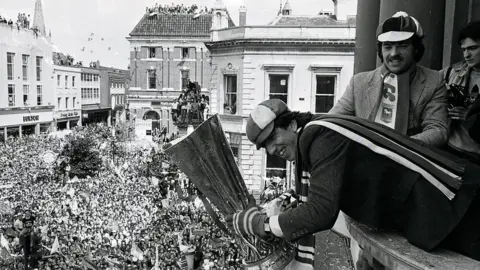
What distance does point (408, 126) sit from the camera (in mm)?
2744

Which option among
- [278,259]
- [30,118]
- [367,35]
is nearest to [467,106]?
[278,259]

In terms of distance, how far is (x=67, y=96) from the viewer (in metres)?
54.4

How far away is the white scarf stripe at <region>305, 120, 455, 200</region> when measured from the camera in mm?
2164

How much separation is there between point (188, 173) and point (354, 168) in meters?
1.11

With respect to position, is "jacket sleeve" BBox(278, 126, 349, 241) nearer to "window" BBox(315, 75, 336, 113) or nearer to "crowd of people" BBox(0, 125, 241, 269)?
"crowd of people" BBox(0, 125, 241, 269)

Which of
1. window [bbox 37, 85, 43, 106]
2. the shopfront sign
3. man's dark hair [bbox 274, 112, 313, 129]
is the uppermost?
man's dark hair [bbox 274, 112, 313, 129]

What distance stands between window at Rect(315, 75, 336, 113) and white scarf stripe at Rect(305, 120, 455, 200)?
67.4 ft

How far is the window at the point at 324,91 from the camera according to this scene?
22.5 meters

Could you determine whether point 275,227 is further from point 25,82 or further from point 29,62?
point 29,62

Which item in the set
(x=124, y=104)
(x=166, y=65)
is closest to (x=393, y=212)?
(x=166, y=65)

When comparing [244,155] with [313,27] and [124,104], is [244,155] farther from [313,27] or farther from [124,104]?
[124,104]

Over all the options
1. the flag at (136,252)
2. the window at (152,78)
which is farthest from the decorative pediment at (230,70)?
the window at (152,78)

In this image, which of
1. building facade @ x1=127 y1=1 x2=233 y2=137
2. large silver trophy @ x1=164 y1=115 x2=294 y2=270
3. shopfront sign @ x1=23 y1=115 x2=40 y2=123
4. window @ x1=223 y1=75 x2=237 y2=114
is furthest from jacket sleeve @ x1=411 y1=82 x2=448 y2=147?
shopfront sign @ x1=23 y1=115 x2=40 y2=123

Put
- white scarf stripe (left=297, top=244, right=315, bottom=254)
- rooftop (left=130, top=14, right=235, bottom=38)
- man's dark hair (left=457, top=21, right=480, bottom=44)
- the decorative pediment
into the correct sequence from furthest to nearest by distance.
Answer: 1. rooftop (left=130, top=14, right=235, bottom=38)
2. the decorative pediment
3. man's dark hair (left=457, top=21, right=480, bottom=44)
4. white scarf stripe (left=297, top=244, right=315, bottom=254)
